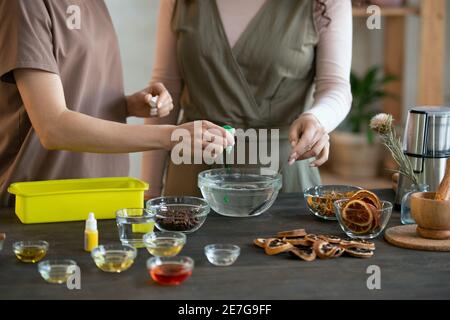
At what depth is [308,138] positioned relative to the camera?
2.11 meters

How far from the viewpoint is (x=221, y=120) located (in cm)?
249

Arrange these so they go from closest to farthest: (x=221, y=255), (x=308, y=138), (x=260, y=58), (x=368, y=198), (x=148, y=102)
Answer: (x=221, y=255), (x=368, y=198), (x=308, y=138), (x=148, y=102), (x=260, y=58)

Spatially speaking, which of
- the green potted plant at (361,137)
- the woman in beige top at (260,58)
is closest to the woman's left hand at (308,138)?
the woman in beige top at (260,58)

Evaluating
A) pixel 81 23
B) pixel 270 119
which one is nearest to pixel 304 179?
pixel 270 119

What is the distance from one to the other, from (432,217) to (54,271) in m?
0.90

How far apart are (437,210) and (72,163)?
1090mm

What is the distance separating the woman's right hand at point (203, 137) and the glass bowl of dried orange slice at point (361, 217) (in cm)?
32

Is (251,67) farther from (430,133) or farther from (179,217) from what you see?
(179,217)

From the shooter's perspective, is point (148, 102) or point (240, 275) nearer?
point (240, 275)

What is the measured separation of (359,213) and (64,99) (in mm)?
846

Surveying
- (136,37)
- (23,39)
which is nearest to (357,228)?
(23,39)

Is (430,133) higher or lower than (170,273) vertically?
higher

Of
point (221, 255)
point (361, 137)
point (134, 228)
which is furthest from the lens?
point (361, 137)

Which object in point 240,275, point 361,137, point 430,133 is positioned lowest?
point 361,137
